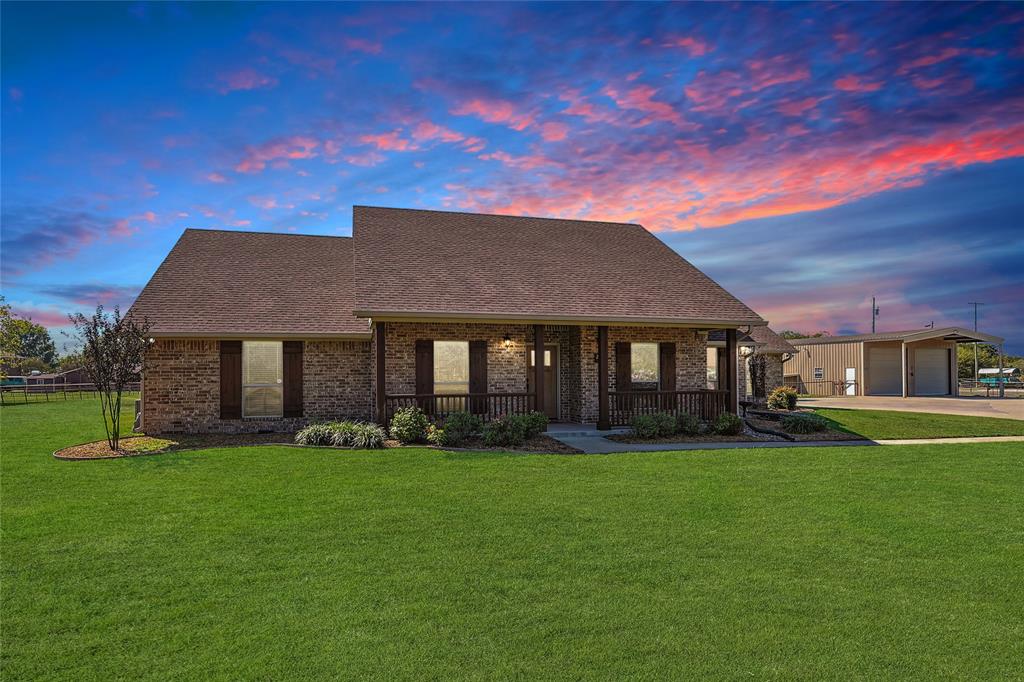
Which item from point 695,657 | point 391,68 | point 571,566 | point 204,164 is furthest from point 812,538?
point 204,164

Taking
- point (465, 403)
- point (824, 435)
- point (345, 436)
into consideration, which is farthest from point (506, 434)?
point (824, 435)

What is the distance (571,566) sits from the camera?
6.11 metres

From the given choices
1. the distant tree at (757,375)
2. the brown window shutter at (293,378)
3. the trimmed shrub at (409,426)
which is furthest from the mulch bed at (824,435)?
the brown window shutter at (293,378)

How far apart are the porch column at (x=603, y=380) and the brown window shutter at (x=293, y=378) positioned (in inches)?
317

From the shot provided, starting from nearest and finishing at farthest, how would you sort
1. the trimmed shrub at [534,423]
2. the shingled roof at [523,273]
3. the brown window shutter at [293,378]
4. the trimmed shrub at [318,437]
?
the trimmed shrub at [318,437] < the trimmed shrub at [534,423] < the shingled roof at [523,273] < the brown window shutter at [293,378]

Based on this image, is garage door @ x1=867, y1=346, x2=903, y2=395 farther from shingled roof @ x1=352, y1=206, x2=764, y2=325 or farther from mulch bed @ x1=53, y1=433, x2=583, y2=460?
mulch bed @ x1=53, y1=433, x2=583, y2=460

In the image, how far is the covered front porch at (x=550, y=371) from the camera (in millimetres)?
16672

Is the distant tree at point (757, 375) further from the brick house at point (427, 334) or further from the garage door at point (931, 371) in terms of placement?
the garage door at point (931, 371)

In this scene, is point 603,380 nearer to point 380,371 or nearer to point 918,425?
point 380,371

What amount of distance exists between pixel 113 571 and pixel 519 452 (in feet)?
27.1

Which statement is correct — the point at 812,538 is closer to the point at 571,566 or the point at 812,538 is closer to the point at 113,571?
the point at 571,566

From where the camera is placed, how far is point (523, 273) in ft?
59.7

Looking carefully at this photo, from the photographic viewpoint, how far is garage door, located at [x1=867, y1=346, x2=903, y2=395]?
37656mm

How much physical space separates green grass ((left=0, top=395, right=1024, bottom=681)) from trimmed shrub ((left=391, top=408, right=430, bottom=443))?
355cm
